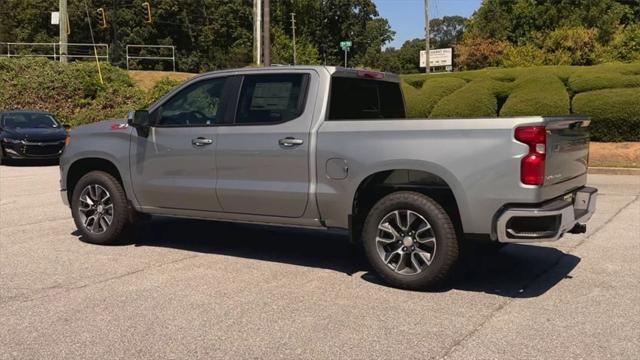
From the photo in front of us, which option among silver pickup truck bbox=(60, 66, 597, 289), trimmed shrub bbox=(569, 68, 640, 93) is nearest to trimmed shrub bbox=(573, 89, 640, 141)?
trimmed shrub bbox=(569, 68, 640, 93)

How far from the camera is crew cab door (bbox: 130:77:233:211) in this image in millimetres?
6273

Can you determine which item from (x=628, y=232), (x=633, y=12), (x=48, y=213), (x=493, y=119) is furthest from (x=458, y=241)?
(x=633, y=12)

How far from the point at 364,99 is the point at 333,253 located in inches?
67.3

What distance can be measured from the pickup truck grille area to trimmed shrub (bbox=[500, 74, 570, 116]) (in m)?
11.7

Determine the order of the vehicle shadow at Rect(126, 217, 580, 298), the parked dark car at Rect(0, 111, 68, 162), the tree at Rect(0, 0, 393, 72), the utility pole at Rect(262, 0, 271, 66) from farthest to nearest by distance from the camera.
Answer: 1. the tree at Rect(0, 0, 393, 72)
2. the utility pole at Rect(262, 0, 271, 66)
3. the parked dark car at Rect(0, 111, 68, 162)
4. the vehicle shadow at Rect(126, 217, 580, 298)

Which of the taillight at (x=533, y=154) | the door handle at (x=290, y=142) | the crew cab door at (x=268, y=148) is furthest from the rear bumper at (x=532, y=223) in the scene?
the door handle at (x=290, y=142)

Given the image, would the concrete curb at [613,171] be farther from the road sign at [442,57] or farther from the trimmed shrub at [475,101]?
the road sign at [442,57]

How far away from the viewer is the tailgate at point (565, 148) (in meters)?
4.91

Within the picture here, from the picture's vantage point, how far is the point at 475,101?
53.6 ft

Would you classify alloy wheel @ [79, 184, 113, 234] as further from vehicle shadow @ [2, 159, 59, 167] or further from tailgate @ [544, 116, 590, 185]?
vehicle shadow @ [2, 159, 59, 167]

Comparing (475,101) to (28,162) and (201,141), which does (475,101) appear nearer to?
(201,141)

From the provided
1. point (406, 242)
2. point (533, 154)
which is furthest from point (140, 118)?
point (533, 154)

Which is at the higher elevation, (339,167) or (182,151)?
(182,151)

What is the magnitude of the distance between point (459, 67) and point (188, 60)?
104ft
